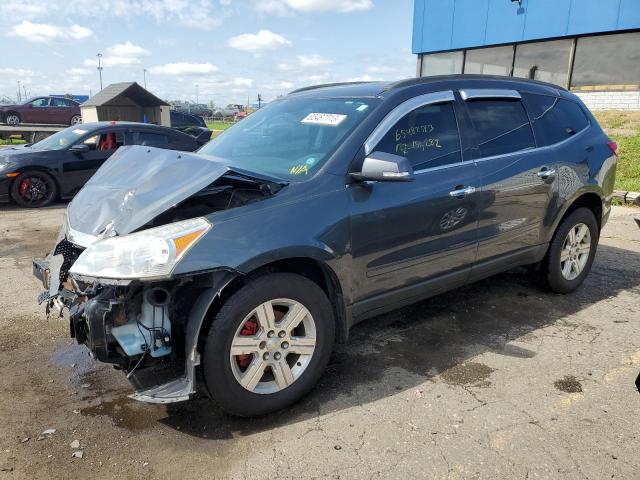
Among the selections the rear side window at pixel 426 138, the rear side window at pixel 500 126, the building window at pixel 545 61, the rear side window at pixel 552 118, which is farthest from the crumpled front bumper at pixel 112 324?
the building window at pixel 545 61

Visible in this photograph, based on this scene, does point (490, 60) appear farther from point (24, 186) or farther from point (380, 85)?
point (380, 85)

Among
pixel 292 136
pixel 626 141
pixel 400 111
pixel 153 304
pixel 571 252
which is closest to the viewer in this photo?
pixel 153 304

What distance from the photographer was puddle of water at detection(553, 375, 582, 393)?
312 centimetres

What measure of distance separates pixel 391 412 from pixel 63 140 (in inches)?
332

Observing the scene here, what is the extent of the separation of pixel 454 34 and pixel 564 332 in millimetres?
18039

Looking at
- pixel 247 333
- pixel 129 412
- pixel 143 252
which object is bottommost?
pixel 129 412

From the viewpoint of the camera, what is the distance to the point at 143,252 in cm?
242

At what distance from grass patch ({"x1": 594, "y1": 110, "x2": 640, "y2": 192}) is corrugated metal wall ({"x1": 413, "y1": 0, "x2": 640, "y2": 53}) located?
2.62m

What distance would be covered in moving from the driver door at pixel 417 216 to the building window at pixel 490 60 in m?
16.1

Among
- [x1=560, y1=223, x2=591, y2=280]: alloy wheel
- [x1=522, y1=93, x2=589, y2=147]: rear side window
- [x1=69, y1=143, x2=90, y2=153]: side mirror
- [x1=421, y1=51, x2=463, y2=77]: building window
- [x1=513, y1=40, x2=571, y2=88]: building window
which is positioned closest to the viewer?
[x1=522, y1=93, x2=589, y2=147]: rear side window

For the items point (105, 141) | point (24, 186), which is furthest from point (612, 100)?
point (24, 186)

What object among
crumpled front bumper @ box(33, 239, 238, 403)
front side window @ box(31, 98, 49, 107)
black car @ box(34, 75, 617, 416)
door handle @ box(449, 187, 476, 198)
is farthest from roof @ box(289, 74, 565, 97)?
front side window @ box(31, 98, 49, 107)

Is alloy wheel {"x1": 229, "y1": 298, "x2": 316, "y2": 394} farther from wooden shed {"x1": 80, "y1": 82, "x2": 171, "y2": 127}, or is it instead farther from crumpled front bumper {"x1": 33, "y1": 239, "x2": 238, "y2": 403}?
wooden shed {"x1": 80, "y1": 82, "x2": 171, "y2": 127}

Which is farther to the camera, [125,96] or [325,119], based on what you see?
[125,96]
